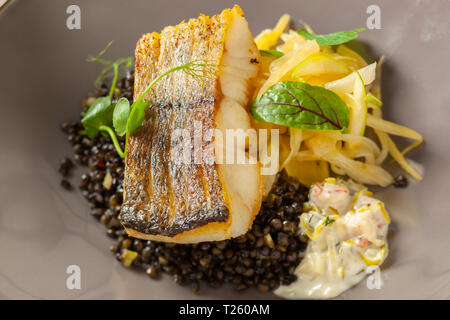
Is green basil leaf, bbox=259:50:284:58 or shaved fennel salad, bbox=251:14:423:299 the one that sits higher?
green basil leaf, bbox=259:50:284:58

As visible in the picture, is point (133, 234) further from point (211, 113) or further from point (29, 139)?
point (29, 139)

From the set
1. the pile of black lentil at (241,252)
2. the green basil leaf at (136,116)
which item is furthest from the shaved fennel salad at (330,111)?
the green basil leaf at (136,116)

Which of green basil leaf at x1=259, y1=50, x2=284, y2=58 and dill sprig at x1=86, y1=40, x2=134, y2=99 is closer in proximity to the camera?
green basil leaf at x1=259, y1=50, x2=284, y2=58

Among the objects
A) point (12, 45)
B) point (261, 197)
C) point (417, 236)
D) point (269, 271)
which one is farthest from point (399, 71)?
point (12, 45)

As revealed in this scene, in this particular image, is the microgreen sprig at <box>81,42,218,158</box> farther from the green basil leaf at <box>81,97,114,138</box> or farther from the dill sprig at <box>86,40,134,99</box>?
the dill sprig at <box>86,40,134,99</box>

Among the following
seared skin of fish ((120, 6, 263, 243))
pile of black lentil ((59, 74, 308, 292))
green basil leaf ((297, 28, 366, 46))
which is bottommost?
pile of black lentil ((59, 74, 308, 292))

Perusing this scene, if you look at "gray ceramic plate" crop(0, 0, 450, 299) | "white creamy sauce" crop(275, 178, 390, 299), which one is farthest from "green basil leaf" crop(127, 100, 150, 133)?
"white creamy sauce" crop(275, 178, 390, 299)
